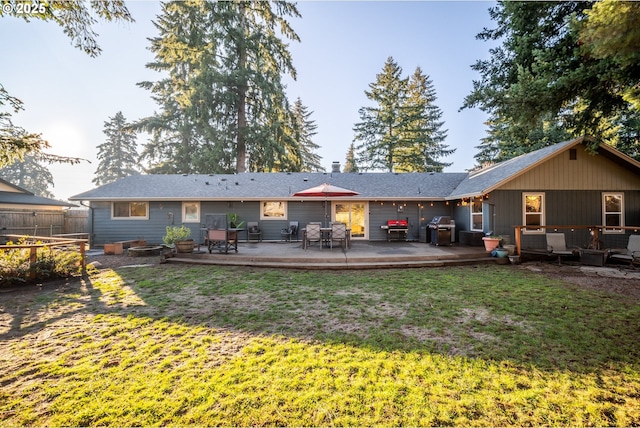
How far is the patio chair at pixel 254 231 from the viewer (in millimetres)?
11730

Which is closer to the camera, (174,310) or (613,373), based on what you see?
(613,373)

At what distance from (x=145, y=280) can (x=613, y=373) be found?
7673 millimetres

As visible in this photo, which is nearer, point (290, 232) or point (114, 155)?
point (290, 232)

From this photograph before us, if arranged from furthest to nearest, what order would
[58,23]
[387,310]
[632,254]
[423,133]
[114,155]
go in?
[114,155] → [423,133] → [632,254] → [58,23] → [387,310]

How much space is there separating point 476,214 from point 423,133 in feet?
49.4

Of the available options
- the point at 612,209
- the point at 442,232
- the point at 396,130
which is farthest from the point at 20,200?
the point at 612,209

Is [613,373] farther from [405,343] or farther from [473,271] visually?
[473,271]

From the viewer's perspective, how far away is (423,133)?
915 inches

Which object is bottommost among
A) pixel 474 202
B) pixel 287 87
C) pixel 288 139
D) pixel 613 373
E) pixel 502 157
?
pixel 613 373

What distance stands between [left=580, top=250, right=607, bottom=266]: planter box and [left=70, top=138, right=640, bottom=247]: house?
5.58 feet

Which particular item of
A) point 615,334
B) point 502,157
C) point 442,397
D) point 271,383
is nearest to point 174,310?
point 271,383

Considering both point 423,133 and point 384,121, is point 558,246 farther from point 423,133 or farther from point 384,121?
point 384,121

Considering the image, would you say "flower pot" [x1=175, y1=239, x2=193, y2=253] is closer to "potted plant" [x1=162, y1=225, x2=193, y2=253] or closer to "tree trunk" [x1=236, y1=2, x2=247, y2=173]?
"potted plant" [x1=162, y1=225, x2=193, y2=253]

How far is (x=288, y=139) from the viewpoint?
19.7 m
